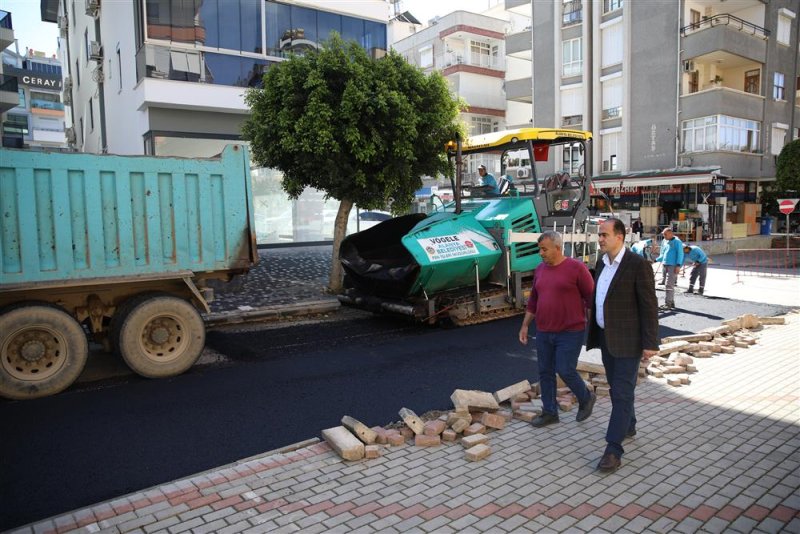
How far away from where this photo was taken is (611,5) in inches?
1171

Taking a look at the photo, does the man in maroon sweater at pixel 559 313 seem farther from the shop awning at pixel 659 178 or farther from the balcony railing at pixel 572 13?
the balcony railing at pixel 572 13

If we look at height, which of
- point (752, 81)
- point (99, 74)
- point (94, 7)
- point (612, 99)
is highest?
point (94, 7)

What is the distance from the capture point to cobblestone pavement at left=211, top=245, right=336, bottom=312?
10570mm

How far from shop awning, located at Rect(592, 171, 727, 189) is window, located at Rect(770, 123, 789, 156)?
21.6ft

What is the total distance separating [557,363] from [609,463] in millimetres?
938

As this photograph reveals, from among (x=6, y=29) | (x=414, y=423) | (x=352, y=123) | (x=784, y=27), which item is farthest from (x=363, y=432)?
(x=784, y=27)

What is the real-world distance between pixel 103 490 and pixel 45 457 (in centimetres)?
87

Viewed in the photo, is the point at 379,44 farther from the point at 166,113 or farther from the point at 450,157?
the point at 450,157

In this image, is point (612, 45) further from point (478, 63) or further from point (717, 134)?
point (478, 63)

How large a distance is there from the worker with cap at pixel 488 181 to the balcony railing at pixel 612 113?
22.4m

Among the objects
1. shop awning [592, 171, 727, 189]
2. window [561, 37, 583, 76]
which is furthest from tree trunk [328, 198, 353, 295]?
window [561, 37, 583, 76]

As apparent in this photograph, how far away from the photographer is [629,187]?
28.7 meters

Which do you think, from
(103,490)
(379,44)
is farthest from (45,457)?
(379,44)

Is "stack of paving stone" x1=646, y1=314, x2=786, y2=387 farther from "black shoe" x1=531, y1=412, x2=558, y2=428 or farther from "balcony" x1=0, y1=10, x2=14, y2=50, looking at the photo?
"balcony" x1=0, y1=10, x2=14, y2=50
